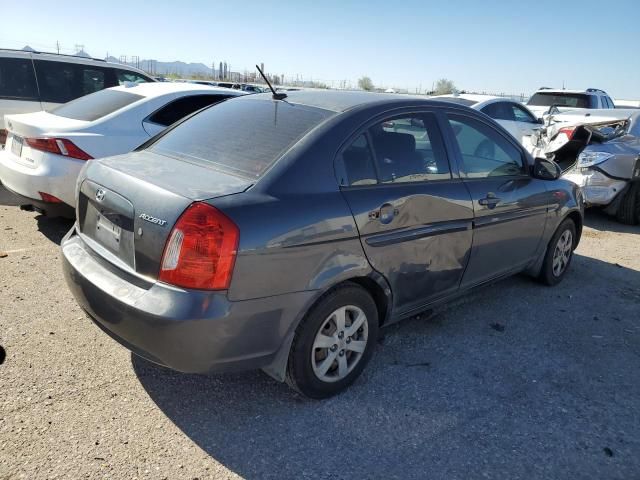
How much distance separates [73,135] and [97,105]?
2.63 ft

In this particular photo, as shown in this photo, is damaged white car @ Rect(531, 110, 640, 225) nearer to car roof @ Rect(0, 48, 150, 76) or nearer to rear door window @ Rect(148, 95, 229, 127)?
rear door window @ Rect(148, 95, 229, 127)

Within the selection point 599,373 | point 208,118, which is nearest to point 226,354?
point 208,118

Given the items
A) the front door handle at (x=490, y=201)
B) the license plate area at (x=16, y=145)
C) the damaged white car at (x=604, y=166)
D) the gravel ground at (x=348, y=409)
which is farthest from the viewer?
the damaged white car at (x=604, y=166)

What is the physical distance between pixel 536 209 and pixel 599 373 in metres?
1.43

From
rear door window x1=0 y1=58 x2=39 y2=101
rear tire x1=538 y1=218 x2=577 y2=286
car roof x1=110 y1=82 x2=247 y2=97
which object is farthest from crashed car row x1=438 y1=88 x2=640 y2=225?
rear door window x1=0 y1=58 x2=39 y2=101

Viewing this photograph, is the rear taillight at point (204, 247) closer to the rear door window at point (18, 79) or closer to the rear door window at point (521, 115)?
the rear door window at point (18, 79)

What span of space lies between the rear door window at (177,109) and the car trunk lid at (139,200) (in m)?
2.47

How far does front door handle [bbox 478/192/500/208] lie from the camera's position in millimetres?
3666

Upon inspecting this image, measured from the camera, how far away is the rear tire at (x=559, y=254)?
4793 millimetres

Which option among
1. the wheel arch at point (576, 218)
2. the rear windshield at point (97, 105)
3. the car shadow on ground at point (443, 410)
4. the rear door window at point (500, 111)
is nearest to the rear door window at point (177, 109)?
the rear windshield at point (97, 105)

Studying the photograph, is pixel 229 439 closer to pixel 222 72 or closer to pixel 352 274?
pixel 352 274

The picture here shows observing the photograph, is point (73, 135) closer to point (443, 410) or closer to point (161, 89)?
point (161, 89)

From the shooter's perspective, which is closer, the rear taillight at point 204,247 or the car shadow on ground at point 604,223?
the rear taillight at point 204,247

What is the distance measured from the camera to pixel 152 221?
8.05 ft
